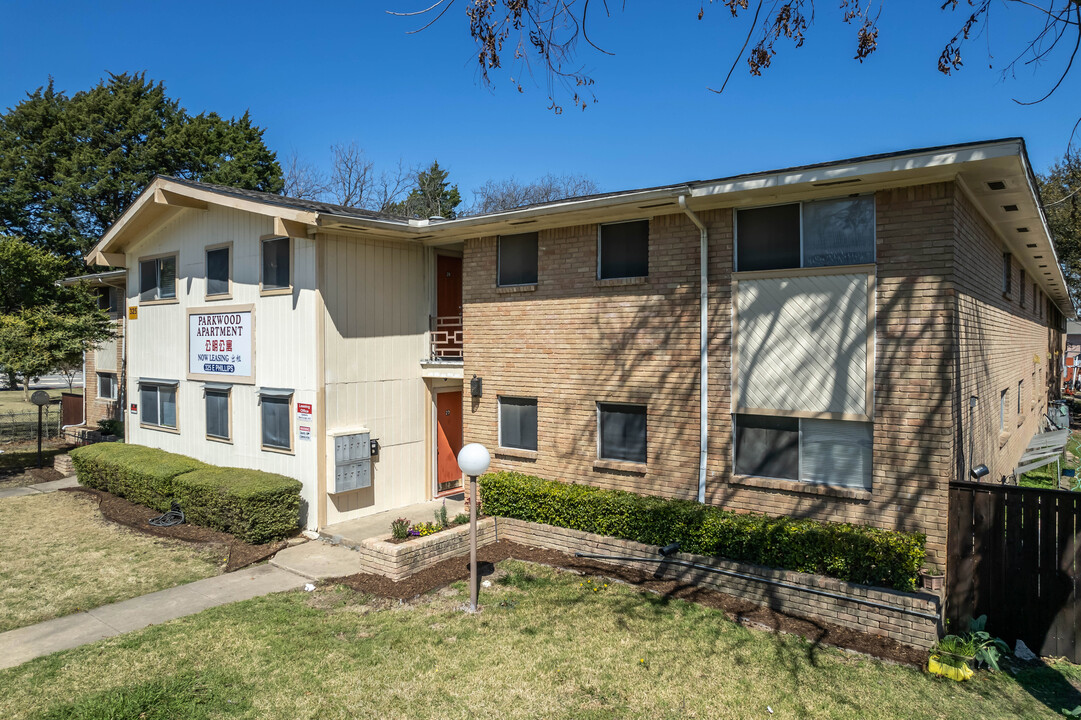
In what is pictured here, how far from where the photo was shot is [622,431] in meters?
10.6

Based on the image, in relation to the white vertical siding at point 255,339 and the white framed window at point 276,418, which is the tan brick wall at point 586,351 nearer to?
the white vertical siding at point 255,339

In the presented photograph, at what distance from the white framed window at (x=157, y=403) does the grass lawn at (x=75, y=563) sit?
2.74 metres

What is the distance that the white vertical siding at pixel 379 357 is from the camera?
11938 millimetres

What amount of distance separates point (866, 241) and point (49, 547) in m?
14.1

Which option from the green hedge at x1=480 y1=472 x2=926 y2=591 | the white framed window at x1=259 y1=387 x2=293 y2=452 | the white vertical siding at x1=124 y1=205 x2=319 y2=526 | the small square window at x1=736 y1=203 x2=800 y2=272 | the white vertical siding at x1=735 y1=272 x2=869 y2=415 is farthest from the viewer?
the white framed window at x1=259 y1=387 x2=293 y2=452

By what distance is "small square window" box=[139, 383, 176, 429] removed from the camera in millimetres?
15336

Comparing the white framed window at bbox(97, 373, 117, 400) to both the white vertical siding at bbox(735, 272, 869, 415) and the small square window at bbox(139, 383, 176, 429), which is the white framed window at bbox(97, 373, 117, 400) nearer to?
the small square window at bbox(139, 383, 176, 429)

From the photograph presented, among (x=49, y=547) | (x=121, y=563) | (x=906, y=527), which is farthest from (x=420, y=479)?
(x=906, y=527)

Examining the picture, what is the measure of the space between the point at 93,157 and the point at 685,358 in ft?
132

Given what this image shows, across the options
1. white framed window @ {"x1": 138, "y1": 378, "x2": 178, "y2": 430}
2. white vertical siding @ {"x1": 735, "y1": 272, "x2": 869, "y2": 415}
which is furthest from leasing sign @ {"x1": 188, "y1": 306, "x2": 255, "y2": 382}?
white vertical siding @ {"x1": 735, "y1": 272, "x2": 869, "y2": 415}

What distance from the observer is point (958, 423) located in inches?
331

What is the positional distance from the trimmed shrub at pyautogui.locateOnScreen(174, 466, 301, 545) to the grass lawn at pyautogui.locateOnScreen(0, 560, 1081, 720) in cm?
300

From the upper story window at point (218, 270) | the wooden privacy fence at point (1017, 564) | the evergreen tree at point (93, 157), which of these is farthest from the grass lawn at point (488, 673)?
the evergreen tree at point (93, 157)

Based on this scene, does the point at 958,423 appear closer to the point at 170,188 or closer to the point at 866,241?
the point at 866,241
